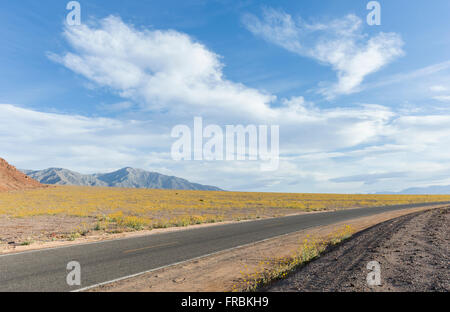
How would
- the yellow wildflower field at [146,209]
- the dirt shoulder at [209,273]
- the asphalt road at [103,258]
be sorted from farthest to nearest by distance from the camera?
the yellow wildflower field at [146,209] → the asphalt road at [103,258] → the dirt shoulder at [209,273]

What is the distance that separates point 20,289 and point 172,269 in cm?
371

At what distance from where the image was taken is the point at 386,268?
7.59m

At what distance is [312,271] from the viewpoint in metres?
7.95

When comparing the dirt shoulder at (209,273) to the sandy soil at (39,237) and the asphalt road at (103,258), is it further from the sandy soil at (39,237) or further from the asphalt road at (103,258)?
the sandy soil at (39,237)

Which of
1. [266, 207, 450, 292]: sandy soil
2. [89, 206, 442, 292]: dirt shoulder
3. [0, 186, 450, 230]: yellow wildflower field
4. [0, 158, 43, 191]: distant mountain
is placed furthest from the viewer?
[0, 158, 43, 191]: distant mountain

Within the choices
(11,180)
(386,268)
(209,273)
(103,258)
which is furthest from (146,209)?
(11,180)

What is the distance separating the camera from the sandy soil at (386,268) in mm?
6334

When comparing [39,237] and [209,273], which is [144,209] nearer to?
[39,237]

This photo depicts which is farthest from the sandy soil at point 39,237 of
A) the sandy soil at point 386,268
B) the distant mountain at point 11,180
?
the distant mountain at point 11,180

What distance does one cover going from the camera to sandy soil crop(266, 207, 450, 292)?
6334 millimetres

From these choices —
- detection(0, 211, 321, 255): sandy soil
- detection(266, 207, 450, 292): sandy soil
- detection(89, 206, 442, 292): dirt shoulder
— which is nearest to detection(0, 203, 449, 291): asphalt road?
detection(89, 206, 442, 292): dirt shoulder

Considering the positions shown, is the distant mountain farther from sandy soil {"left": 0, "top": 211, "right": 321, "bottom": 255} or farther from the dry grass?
sandy soil {"left": 0, "top": 211, "right": 321, "bottom": 255}
